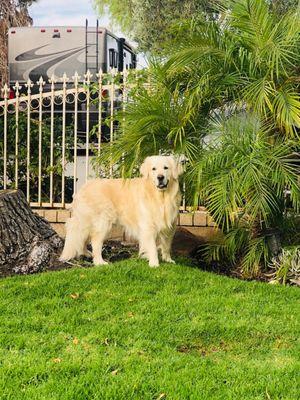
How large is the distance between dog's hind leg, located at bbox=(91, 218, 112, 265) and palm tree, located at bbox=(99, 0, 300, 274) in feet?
2.10

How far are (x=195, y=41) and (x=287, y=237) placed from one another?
2.35m

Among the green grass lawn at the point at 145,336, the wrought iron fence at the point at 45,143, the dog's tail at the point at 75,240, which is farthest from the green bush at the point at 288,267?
the wrought iron fence at the point at 45,143

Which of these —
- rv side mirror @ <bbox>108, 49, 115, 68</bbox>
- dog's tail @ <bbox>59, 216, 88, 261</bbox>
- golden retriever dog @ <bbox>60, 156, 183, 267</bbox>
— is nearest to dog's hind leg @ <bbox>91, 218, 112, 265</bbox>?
golden retriever dog @ <bbox>60, 156, 183, 267</bbox>

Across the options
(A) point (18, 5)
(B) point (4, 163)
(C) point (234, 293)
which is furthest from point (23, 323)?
(A) point (18, 5)

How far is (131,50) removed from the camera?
19656 mm

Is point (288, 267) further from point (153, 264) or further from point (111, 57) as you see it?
point (111, 57)

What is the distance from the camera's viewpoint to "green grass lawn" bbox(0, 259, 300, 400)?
3320mm

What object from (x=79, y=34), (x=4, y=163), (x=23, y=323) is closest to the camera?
(x=23, y=323)

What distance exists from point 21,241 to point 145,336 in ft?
8.41

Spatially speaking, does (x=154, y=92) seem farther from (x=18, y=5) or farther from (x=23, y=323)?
(x=18, y=5)

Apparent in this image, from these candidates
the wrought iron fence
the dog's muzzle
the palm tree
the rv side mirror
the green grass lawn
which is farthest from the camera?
the rv side mirror

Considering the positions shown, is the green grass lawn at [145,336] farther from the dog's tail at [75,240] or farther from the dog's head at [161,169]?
the dog's head at [161,169]

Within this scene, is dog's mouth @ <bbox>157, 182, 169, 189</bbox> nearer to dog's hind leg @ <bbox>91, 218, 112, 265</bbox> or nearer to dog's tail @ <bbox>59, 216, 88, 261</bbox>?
dog's hind leg @ <bbox>91, 218, 112, 265</bbox>

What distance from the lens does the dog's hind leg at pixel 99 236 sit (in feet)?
21.3
